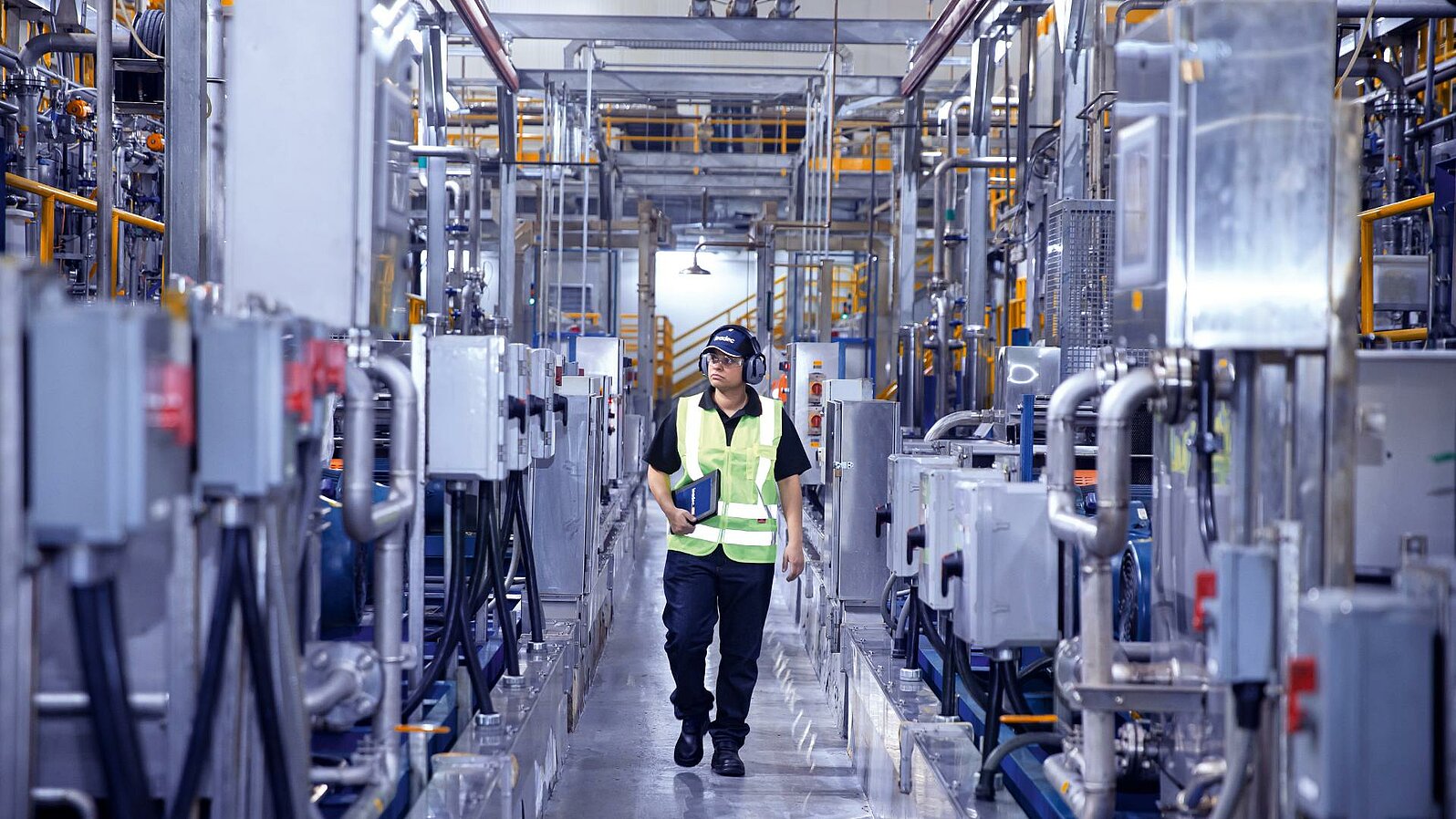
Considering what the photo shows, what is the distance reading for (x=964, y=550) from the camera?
3664mm

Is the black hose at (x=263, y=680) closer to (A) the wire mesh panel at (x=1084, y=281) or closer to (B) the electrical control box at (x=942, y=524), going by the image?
(B) the electrical control box at (x=942, y=524)

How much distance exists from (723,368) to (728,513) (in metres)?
0.54

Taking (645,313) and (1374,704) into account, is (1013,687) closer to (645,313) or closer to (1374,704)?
(1374,704)

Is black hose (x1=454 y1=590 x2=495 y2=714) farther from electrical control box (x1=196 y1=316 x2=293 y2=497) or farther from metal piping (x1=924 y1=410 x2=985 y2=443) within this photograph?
metal piping (x1=924 y1=410 x2=985 y2=443)

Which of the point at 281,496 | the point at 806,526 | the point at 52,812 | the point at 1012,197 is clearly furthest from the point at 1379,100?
the point at 52,812

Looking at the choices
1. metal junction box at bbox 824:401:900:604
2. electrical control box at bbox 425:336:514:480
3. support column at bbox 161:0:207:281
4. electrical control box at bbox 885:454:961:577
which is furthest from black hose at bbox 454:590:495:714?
metal junction box at bbox 824:401:900:604

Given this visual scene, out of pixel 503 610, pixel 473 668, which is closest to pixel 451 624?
pixel 473 668

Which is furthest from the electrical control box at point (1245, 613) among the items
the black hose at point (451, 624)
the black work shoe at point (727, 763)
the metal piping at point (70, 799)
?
the black work shoe at point (727, 763)

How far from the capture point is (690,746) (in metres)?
5.16

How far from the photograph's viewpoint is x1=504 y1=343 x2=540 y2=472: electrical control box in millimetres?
4219

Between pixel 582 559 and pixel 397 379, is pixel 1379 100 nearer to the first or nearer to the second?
pixel 582 559

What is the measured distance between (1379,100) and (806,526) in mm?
4278

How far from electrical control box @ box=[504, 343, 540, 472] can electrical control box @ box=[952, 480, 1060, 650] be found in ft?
4.94

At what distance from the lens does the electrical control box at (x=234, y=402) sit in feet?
6.52
